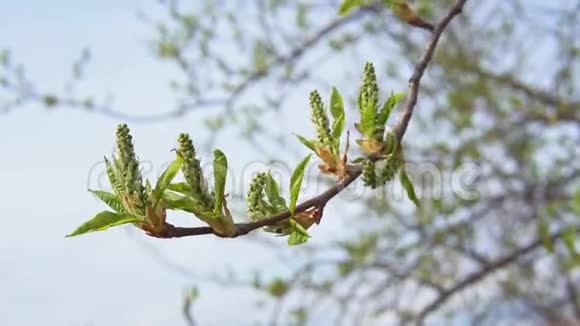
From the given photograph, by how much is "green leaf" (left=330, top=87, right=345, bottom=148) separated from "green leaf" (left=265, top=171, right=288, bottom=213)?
10 centimetres

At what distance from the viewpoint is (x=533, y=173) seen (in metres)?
3.51

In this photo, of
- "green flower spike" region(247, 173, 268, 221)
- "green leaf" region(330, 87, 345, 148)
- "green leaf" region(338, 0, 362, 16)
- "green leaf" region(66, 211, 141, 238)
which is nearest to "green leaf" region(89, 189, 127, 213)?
"green leaf" region(66, 211, 141, 238)

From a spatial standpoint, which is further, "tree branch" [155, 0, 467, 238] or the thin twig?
the thin twig

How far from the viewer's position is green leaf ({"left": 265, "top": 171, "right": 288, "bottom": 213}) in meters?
0.77

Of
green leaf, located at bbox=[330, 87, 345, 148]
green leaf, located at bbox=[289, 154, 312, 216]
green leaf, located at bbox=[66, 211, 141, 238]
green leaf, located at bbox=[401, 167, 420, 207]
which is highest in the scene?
green leaf, located at bbox=[330, 87, 345, 148]

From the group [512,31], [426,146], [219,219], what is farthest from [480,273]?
[219,219]

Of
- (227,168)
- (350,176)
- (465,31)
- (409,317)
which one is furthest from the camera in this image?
(465,31)

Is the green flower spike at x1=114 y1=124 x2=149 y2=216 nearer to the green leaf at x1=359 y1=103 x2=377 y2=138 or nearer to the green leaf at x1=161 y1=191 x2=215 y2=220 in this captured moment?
the green leaf at x1=161 y1=191 x2=215 y2=220

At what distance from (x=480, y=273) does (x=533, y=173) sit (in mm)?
1083

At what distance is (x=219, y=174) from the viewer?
2.33 feet

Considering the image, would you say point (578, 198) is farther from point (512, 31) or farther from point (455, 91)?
point (512, 31)

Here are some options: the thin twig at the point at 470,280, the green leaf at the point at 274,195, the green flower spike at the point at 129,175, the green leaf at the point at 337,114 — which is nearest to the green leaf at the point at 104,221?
the green flower spike at the point at 129,175

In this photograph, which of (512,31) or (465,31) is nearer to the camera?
(512,31)

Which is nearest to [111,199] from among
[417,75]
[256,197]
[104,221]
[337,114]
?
[104,221]
